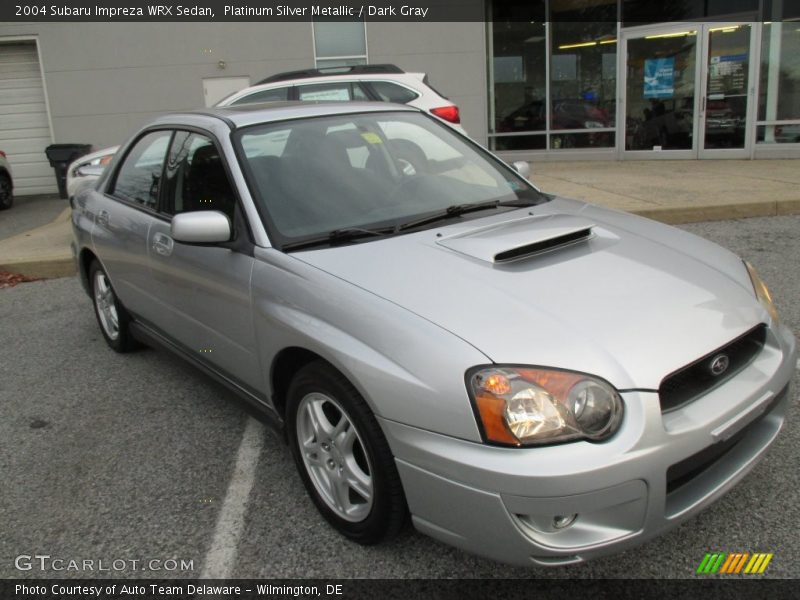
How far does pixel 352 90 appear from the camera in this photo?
9.30 meters

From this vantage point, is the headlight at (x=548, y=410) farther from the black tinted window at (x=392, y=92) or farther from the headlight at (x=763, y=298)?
the black tinted window at (x=392, y=92)

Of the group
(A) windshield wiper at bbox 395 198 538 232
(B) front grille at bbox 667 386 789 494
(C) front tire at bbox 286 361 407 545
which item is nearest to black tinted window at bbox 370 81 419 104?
(A) windshield wiper at bbox 395 198 538 232

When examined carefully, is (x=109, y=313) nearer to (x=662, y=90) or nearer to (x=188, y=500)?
(x=188, y=500)

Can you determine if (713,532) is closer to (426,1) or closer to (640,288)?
(640,288)

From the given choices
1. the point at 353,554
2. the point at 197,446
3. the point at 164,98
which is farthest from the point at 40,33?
the point at 353,554

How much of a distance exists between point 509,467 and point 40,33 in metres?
14.4

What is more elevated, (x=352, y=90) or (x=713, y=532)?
(x=352, y=90)

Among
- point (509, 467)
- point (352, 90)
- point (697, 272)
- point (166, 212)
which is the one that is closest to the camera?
point (509, 467)

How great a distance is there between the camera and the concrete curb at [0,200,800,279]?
23.9ft

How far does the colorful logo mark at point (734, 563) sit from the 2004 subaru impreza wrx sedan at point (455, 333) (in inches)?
12.3

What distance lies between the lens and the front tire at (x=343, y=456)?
7.83 ft

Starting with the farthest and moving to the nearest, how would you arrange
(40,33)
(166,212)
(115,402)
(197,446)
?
1. (40,33)
2. (115,402)
3. (166,212)
4. (197,446)

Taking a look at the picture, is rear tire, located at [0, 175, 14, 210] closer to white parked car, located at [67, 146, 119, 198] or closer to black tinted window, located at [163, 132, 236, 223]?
white parked car, located at [67, 146, 119, 198]

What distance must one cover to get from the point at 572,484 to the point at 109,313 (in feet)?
12.6
